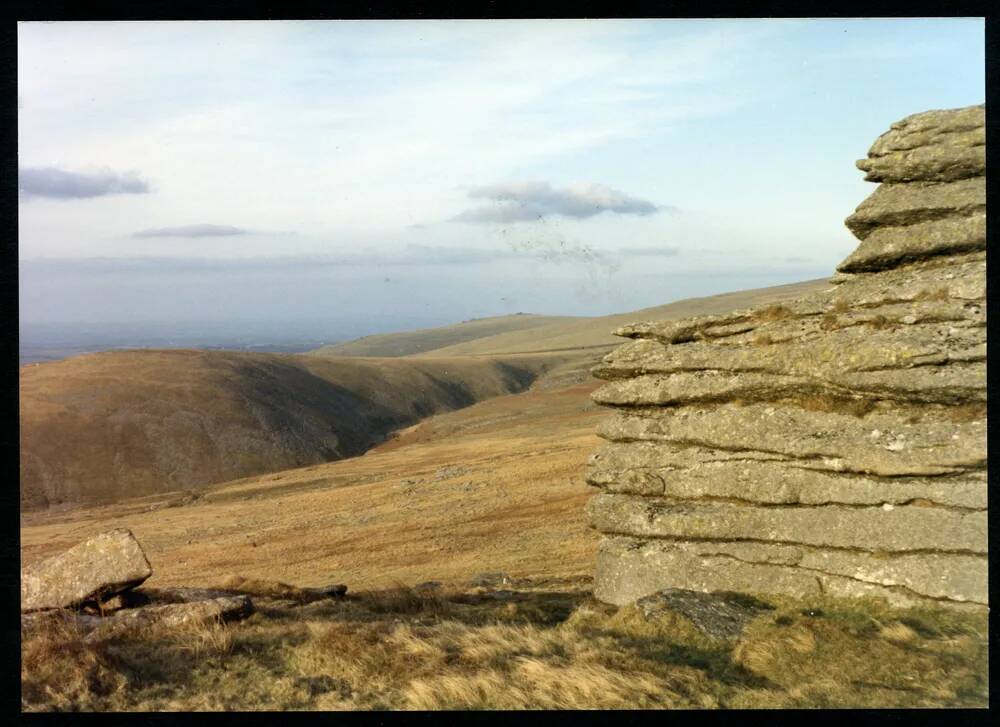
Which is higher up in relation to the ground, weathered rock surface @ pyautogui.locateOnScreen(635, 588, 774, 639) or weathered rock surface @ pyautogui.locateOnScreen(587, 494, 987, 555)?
weathered rock surface @ pyautogui.locateOnScreen(587, 494, 987, 555)

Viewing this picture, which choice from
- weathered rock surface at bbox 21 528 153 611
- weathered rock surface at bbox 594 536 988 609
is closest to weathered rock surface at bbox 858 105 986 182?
weathered rock surface at bbox 594 536 988 609

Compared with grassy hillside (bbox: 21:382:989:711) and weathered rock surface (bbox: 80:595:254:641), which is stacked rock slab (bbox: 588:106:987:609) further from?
weathered rock surface (bbox: 80:595:254:641)

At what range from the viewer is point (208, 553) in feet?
103

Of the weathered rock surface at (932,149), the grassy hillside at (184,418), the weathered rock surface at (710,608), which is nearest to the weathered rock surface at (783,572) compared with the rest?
the weathered rock surface at (710,608)

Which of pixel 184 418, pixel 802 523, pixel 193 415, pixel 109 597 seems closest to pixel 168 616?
pixel 109 597

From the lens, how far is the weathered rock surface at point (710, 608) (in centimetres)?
1265

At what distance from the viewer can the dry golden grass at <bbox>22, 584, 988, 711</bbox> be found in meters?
10.2

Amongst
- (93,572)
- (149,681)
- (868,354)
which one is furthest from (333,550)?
(868,354)

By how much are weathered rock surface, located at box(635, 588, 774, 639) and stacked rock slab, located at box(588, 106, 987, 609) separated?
1.62 ft

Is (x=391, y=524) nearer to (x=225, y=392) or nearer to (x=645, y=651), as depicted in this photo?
(x=645, y=651)

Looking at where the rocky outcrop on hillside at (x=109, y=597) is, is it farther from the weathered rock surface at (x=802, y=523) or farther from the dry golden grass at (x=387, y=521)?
the weathered rock surface at (x=802, y=523)

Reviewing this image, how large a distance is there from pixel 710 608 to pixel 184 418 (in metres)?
63.2

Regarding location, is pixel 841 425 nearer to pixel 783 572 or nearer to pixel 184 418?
pixel 783 572

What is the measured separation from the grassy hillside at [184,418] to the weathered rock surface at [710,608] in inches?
2009
